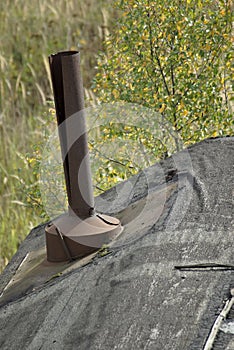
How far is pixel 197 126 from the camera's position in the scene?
5180mm

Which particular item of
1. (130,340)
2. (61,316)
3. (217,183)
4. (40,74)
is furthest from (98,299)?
(40,74)

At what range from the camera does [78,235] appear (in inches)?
110

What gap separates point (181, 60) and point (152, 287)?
2877mm

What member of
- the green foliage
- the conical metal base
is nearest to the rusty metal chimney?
the conical metal base

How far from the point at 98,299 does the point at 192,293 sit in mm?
297

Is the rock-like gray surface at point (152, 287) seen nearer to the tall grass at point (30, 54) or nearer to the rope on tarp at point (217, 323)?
the rope on tarp at point (217, 323)

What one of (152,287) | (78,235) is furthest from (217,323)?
(78,235)

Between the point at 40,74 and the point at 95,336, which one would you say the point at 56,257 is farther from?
the point at 40,74

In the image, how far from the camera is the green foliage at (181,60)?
4832 mm

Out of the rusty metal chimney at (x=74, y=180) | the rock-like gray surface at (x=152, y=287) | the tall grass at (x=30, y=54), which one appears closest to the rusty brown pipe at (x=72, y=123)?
the rusty metal chimney at (x=74, y=180)

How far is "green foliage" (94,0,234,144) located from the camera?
483cm

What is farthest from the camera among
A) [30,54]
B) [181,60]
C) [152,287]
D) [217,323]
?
[30,54]

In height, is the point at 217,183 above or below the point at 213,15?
below

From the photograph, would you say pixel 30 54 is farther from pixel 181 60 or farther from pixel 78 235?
pixel 78 235
